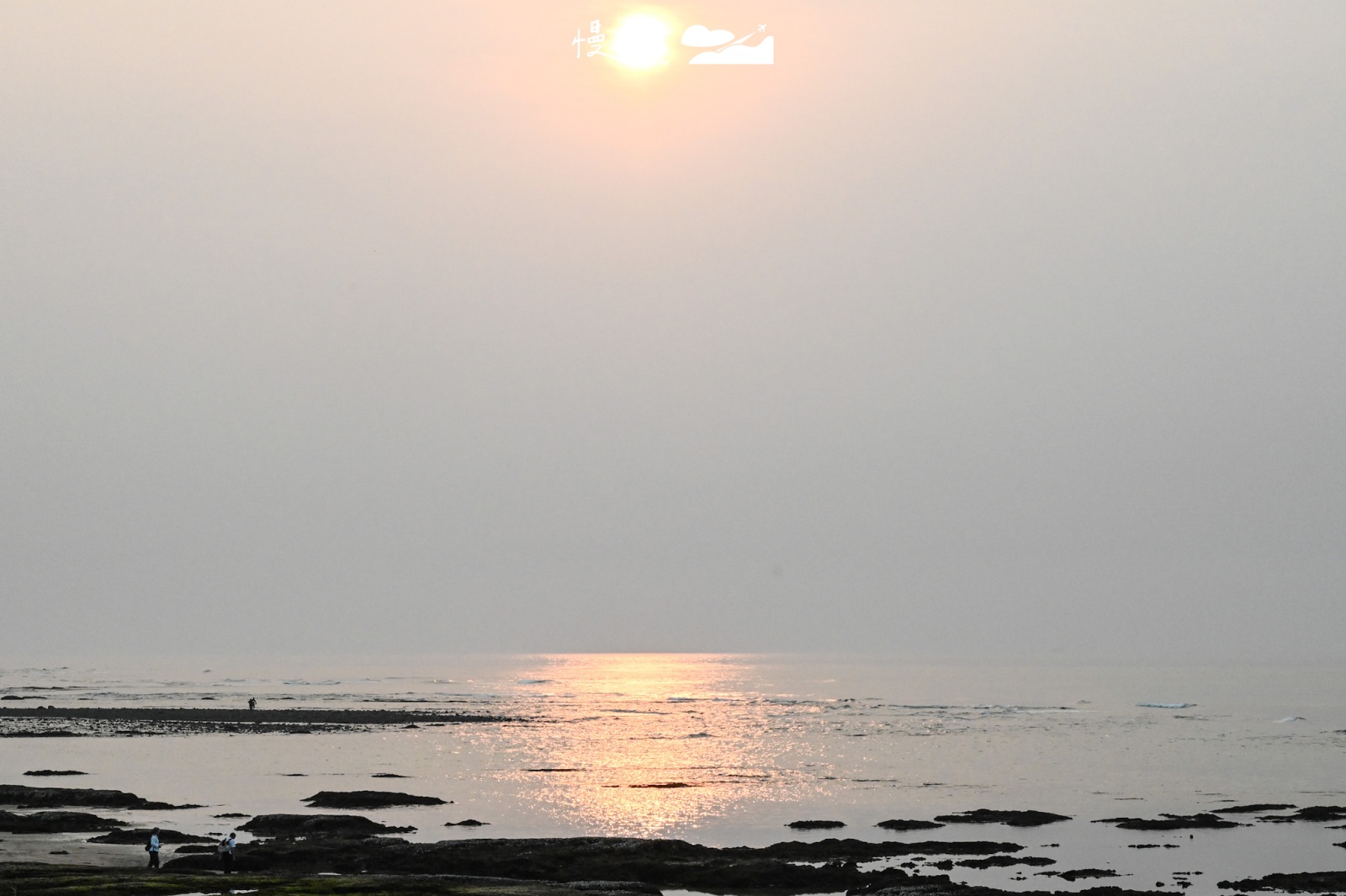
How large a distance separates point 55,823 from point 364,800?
40.3ft

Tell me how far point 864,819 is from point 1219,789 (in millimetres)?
23831

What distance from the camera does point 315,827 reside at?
1873 inches

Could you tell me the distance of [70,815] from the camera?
49375mm

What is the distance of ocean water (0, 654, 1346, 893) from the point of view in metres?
49.8

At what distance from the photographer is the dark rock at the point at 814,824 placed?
5169 centimetres

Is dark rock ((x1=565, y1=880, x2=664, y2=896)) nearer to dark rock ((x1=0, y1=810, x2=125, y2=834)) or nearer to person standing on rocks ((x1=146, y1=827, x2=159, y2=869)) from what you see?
person standing on rocks ((x1=146, y1=827, x2=159, y2=869))

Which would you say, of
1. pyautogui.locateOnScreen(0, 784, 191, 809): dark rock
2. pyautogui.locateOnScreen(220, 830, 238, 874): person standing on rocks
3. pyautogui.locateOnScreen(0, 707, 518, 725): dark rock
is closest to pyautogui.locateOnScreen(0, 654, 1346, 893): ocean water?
pyautogui.locateOnScreen(0, 784, 191, 809): dark rock

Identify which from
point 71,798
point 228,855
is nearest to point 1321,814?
point 228,855

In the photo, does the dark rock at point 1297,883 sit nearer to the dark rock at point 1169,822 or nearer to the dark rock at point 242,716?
the dark rock at point 1169,822

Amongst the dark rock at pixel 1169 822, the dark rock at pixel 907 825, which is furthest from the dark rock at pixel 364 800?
the dark rock at pixel 1169 822

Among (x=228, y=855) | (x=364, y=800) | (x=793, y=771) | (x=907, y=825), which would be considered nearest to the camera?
(x=228, y=855)

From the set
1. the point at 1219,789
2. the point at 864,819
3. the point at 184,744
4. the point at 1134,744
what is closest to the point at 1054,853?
the point at 864,819

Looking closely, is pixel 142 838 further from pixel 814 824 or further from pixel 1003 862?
pixel 1003 862

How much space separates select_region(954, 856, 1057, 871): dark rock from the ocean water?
70cm
